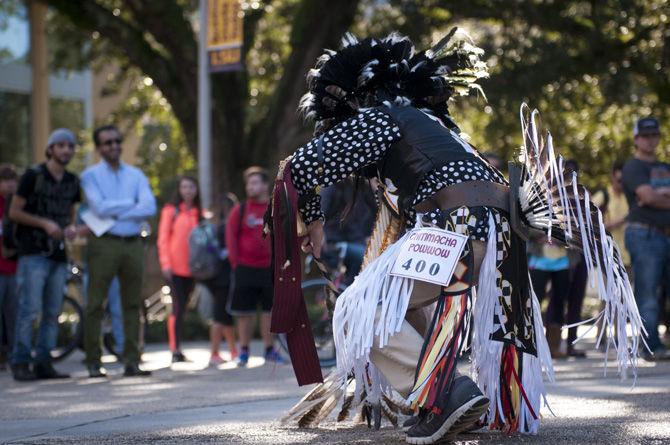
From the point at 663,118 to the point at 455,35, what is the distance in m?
17.4

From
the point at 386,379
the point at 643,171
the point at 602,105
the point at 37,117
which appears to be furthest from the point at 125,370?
the point at 37,117

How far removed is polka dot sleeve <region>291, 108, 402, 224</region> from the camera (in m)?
5.75

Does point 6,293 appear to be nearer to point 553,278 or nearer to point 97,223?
point 97,223

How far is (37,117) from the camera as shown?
27.1 meters

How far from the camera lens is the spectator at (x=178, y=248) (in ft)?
42.7

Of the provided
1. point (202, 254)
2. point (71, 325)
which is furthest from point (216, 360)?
point (71, 325)

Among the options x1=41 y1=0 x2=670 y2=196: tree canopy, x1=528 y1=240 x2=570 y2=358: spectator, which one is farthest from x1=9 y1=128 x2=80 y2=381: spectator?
x1=41 y1=0 x2=670 y2=196: tree canopy

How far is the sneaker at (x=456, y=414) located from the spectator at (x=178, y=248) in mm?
7733

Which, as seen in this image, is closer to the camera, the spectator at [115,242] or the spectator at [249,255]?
the spectator at [115,242]

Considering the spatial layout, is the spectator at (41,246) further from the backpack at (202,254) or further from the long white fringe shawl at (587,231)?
the long white fringe shawl at (587,231)

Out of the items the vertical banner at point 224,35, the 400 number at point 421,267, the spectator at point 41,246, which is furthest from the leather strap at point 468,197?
the vertical banner at point 224,35

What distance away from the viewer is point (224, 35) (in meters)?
18.3

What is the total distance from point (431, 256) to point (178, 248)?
7663mm

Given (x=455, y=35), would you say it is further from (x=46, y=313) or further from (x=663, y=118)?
(x=663, y=118)
